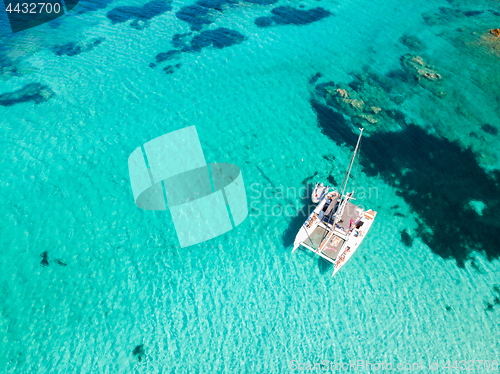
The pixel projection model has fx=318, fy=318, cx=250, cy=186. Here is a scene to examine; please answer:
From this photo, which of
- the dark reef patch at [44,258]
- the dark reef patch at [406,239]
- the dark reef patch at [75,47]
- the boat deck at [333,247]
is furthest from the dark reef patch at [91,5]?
the dark reef patch at [406,239]

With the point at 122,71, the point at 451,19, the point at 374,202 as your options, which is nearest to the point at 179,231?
the point at 374,202

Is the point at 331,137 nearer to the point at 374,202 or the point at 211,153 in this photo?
the point at 374,202

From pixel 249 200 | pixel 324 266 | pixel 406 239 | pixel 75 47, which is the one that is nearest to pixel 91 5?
pixel 75 47

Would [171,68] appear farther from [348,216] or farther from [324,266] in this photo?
[324,266]

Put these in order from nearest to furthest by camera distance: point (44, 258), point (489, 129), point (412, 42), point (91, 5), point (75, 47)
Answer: point (44, 258) < point (489, 129) < point (75, 47) < point (412, 42) < point (91, 5)

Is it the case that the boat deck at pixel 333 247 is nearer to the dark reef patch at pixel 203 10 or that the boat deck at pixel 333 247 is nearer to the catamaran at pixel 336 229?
the catamaran at pixel 336 229

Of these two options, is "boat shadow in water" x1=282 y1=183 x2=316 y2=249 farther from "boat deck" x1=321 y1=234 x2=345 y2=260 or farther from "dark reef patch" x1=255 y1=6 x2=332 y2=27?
"dark reef patch" x1=255 y1=6 x2=332 y2=27
